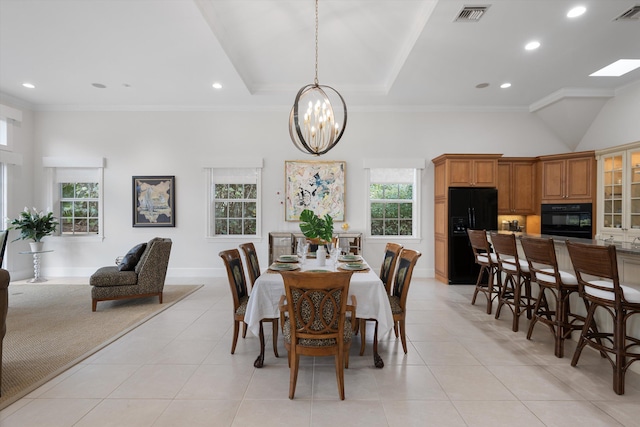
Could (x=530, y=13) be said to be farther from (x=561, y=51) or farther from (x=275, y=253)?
(x=275, y=253)

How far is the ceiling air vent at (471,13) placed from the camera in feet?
10.1

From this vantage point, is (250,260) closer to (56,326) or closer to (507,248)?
(56,326)

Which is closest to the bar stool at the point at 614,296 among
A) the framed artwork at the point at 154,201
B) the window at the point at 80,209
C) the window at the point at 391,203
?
the window at the point at 391,203

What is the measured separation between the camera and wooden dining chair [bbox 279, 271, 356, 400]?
1.99 metres

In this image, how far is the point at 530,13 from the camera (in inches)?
125

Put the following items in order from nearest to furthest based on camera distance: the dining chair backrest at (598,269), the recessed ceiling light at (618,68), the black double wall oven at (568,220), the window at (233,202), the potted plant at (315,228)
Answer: the dining chair backrest at (598,269) < the potted plant at (315,228) < the recessed ceiling light at (618,68) < the black double wall oven at (568,220) < the window at (233,202)

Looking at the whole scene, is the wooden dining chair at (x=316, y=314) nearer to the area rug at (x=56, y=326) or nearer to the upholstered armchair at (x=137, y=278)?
the area rug at (x=56, y=326)

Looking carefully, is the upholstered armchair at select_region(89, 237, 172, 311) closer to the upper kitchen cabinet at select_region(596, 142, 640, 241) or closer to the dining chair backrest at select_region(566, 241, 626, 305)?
the dining chair backrest at select_region(566, 241, 626, 305)

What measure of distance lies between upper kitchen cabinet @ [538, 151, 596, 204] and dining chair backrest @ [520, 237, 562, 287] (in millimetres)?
3333

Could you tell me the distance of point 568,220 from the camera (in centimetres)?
536

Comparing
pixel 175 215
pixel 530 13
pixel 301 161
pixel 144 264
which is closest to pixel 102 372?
pixel 144 264

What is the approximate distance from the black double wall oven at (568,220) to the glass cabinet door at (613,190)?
0.23m

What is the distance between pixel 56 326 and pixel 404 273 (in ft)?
12.6

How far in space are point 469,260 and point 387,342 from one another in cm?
309
